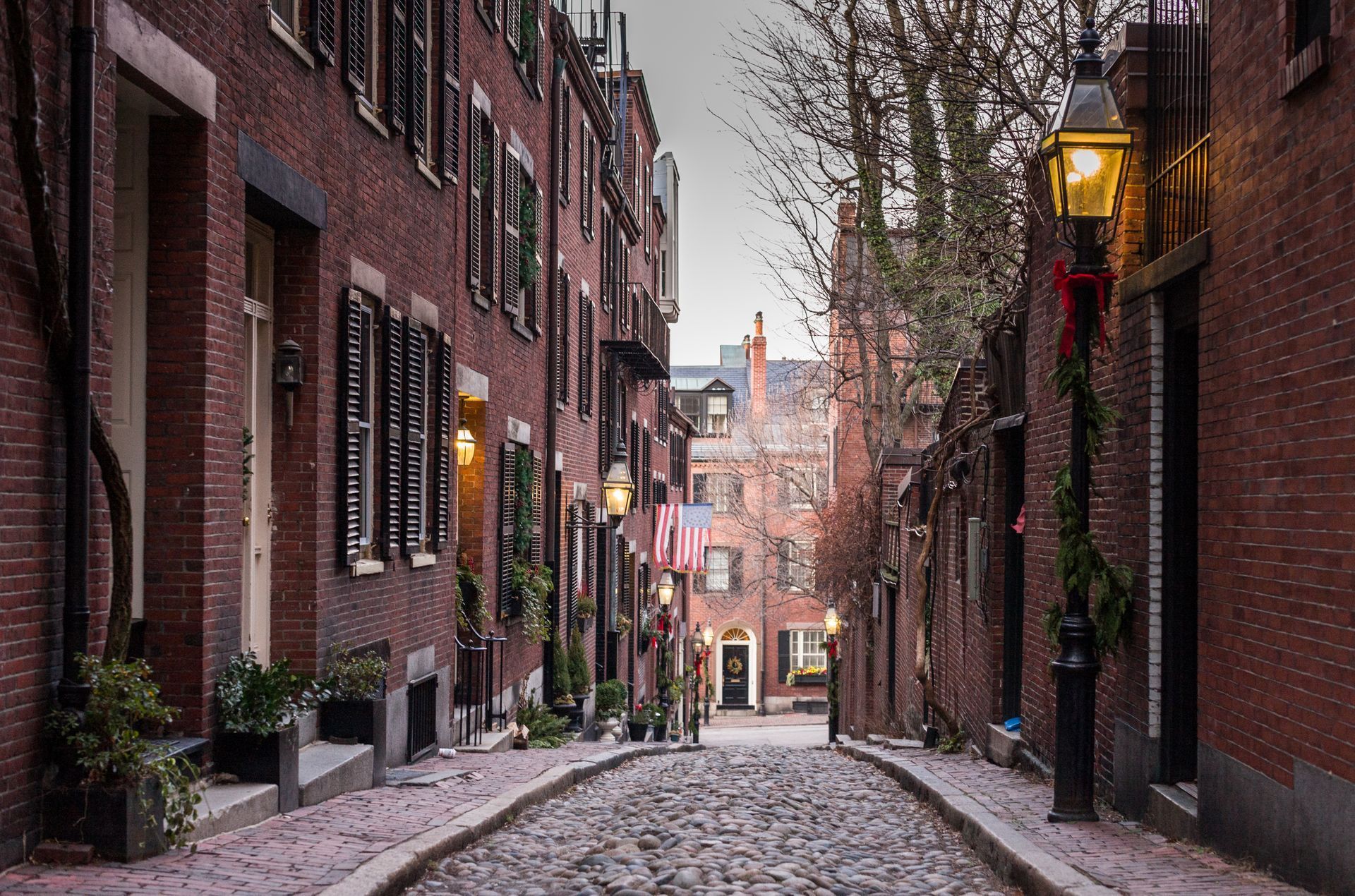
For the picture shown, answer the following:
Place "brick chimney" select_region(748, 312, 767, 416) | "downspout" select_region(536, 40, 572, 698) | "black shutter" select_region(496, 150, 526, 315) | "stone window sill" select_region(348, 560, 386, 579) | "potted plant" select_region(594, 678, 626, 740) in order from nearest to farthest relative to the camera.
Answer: "stone window sill" select_region(348, 560, 386, 579), "black shutter" select_region(496, 150, 526, 315), "downspout" select_region(536, 40, 572, 698), "potted plant" select_region(594, 678, 626, 740), "brick chimney" select_region(748, 312, 767, 416)

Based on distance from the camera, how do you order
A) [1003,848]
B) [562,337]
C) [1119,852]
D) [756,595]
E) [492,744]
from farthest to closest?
[756,595], [562,337], [492,744], [1003,848], [1119,852]

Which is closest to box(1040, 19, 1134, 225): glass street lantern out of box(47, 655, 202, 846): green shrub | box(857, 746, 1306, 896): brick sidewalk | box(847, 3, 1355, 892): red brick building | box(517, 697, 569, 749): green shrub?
box(847, 3, 1355, 892): red brick building

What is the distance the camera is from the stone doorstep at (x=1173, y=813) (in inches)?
273

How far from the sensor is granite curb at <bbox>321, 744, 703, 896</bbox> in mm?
6016

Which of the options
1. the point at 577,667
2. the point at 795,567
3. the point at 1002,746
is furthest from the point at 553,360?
the point at 795,567

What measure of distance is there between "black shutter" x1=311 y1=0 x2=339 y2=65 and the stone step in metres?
4.98

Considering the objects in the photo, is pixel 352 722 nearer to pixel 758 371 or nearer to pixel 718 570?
pixel 718 570

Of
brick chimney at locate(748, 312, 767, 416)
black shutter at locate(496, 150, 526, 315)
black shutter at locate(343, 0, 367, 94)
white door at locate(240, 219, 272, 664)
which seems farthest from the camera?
brick chimney at locate(748, 312, 767, 416)

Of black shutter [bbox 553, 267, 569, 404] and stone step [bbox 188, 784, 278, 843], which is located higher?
black shutter [bbox 553, 267, 569, 404]

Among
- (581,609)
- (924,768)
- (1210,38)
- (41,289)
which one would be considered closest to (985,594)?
(924,768)

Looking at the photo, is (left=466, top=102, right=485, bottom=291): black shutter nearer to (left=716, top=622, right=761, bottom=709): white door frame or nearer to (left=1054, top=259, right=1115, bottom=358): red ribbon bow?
(left=1054, top=259, right=1115, bottom=358): red ribbon bow

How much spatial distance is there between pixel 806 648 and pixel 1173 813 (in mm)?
47842

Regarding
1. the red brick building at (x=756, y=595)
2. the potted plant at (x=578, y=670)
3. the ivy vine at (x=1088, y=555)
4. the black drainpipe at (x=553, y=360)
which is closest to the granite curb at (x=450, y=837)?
the ivy vine at (x=1088, y=555)

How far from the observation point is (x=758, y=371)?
196 ft
